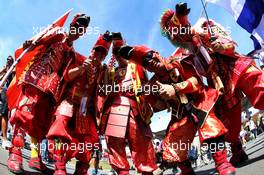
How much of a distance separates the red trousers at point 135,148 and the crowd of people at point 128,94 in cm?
1

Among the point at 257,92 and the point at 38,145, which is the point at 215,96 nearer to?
the point at 257,92

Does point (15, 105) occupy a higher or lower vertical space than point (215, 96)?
higher

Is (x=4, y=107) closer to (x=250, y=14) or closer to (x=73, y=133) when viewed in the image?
(x=73, y=133)

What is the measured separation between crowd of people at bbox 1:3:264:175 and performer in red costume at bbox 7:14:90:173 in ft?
0.04

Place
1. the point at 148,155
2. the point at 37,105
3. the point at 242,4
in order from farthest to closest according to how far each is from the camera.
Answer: the point at 242,4
the point at 37,105
the point at 148,155

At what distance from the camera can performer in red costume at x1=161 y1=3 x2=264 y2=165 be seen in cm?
374

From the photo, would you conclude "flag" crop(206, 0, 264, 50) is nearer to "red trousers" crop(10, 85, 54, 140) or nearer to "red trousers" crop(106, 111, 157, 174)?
"red trousers" crop(106, 111, 157, 174)

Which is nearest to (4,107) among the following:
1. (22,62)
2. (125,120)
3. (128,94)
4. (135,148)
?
(22,62)

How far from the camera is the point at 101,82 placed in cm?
421

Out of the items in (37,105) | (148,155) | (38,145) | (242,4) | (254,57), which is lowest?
(148,155)

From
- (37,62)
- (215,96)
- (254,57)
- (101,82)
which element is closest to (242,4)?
(254,57)

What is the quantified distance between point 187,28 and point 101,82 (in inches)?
44.1

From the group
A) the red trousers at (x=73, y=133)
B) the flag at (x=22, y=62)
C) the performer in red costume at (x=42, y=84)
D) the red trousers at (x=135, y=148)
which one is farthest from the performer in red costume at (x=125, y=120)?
the flag at (x=22, y=62)

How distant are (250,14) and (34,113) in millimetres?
2841
